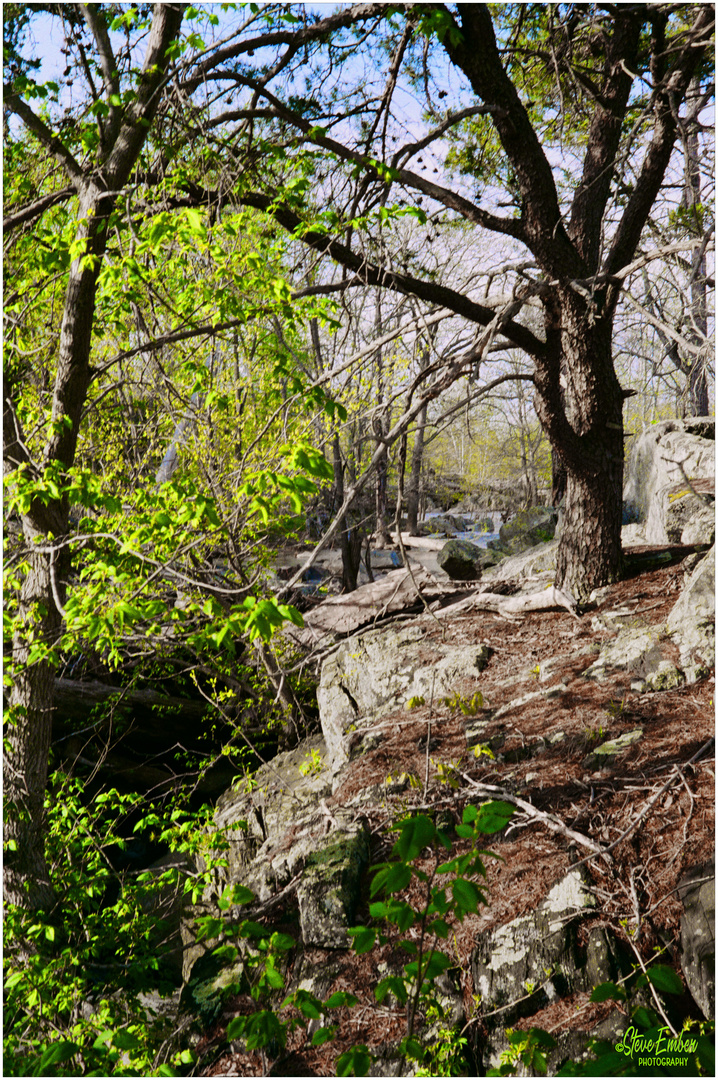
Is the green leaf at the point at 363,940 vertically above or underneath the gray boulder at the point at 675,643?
underneath

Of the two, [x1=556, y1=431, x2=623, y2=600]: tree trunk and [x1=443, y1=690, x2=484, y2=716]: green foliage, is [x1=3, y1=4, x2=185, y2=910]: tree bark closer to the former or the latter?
[x1=443, y1=690, x2=484, y2=716]: green foliage

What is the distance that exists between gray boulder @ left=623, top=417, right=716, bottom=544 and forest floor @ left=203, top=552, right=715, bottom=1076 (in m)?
2.25

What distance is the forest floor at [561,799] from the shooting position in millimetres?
2625

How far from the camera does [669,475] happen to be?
7.71 meters

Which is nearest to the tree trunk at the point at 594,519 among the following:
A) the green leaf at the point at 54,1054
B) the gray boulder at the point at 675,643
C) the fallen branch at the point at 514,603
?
the fallen branch at the point at 514,603

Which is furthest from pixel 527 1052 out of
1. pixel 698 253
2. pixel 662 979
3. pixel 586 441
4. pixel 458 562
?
pixel 458 562

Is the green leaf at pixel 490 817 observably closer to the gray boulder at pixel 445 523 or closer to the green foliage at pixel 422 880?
the green foliage at pixel 422 880

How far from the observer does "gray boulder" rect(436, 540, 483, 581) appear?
10.1 metres

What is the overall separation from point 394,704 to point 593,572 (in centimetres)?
215

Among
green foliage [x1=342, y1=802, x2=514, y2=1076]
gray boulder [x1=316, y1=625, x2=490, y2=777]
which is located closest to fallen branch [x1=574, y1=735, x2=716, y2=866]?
green foliage [x1=342, y1=802, x2=514, y2=1076]

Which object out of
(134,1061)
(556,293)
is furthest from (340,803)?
(556,293)

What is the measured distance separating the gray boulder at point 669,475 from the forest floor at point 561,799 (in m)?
2.25

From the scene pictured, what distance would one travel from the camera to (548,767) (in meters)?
3.58

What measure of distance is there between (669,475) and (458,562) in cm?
347
